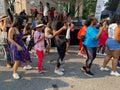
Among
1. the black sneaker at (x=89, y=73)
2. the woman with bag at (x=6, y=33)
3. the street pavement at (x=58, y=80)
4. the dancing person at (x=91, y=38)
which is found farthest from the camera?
the woman with bag at (x=6, y=33)

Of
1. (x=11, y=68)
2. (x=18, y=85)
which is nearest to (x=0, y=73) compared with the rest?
(x=11, y=68)

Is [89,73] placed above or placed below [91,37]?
below

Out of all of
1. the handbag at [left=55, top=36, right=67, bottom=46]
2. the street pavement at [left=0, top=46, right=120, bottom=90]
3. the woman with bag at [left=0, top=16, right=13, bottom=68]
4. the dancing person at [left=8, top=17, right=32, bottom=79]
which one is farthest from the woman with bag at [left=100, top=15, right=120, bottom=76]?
the woman with bag at [left=0, top=16, right=13, bottom=68]

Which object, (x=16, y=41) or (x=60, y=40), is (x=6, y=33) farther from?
(x=60, y=40)

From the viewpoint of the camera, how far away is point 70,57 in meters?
8.71

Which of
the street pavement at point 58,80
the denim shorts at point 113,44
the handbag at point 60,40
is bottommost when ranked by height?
the street pavement at point 58,80

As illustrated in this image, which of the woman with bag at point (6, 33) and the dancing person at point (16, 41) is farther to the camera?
the woman with bag at point (6, 33)

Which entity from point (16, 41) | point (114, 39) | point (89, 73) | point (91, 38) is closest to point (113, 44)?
point (114, 39)

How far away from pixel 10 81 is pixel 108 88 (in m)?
2.42

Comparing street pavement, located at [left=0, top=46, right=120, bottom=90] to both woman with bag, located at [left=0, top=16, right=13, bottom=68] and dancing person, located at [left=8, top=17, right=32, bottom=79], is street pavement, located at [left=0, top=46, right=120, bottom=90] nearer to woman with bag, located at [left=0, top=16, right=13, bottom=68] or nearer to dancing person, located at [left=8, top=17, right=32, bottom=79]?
woman with bag, located at [left=0, top=16, right=13, bottom=68]

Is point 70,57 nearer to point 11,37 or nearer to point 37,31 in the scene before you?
point 37,31

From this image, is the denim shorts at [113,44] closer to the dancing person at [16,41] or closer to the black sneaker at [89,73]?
the black sneaker at [89,73]

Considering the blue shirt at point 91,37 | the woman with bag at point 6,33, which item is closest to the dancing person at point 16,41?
the woman with bag at point 6,33

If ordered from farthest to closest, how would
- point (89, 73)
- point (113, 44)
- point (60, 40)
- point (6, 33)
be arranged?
1. point (6, 33)
2. point (89, 73)
3. point (113, 44)
4. point (60, 40)
